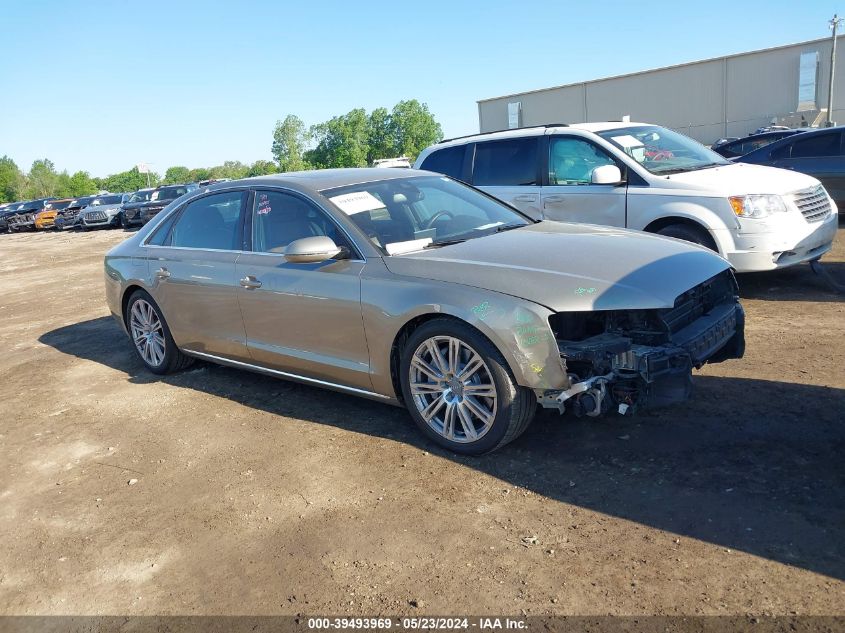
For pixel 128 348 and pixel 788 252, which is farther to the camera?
pixel 128 348

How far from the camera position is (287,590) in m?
3.14

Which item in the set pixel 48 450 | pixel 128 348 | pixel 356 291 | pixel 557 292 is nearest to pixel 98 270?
pixel 128 348

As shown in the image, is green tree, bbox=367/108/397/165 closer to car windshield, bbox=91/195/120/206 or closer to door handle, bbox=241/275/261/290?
car windshield, bbox=91/195/120/206

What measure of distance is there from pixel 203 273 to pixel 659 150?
4962mm

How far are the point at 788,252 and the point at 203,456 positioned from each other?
5532 millimetres

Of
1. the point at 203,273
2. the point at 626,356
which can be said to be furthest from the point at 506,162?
the point at 626,356

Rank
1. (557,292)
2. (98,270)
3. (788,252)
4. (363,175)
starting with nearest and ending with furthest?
(557,292) → (363,175) → (788,252) → (98,270)

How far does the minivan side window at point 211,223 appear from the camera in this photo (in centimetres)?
552

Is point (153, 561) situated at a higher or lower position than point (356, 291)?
lower

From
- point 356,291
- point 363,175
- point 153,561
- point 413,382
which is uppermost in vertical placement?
point 363,175

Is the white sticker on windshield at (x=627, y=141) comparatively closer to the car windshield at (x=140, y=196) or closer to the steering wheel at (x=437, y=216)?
the steering wheel at (x=437, y=216)

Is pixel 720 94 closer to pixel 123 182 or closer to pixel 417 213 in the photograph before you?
pixel 417 213

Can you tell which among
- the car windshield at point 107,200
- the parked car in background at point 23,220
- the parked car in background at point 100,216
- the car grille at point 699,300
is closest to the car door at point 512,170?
the car grille at point 699,300

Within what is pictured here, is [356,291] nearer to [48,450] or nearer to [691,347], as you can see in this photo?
[691,347]
